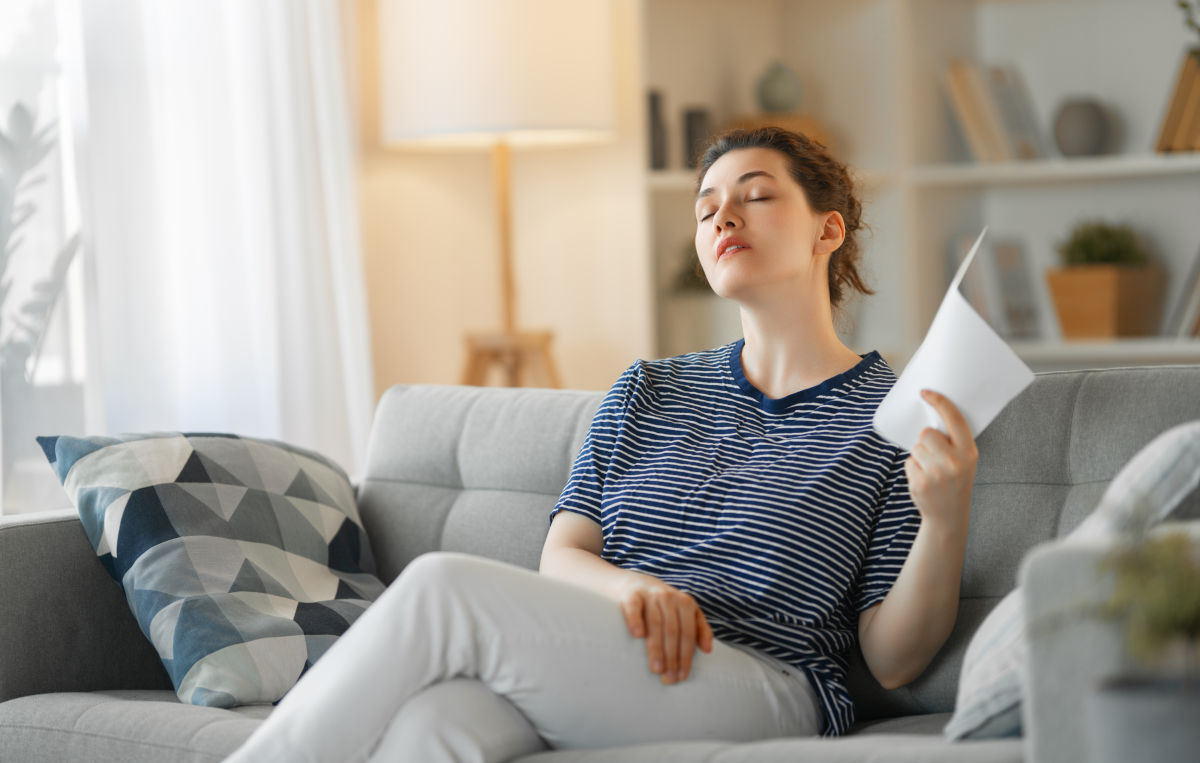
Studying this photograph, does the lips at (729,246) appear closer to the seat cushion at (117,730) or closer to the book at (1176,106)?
the seat cushion at (117,730)

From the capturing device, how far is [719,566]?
1562mm

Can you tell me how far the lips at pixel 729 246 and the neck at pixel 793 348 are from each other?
3.1 inches

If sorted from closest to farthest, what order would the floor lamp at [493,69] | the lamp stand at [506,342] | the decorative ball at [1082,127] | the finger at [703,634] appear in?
1. the finger at [703,634]
2. the floor lamp at [493,69]
3. the lamp stand at [506,342]
4. the decorative ball at [1082,127]

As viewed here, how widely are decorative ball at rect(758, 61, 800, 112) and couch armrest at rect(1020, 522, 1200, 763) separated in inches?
105

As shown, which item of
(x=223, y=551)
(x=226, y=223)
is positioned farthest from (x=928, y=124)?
(x=223, y=551)

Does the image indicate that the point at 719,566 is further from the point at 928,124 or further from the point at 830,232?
the point at 928,124

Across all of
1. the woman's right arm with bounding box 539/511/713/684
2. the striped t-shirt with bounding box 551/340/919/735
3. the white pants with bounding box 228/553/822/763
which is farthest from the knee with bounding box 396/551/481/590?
the striped t-shirt with bounding box 551/340/919/735

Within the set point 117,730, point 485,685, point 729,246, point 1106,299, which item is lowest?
point 117,730

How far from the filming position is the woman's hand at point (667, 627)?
4.54ft

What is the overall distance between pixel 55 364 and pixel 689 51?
6.36ft

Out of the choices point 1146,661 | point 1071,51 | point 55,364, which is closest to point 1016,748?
point 1146,661

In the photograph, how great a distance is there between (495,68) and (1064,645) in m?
2.20

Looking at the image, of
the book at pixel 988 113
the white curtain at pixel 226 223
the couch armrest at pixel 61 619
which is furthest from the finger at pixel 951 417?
the book at pixel 988 113

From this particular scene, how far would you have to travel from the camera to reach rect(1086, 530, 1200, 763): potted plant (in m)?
0.93
